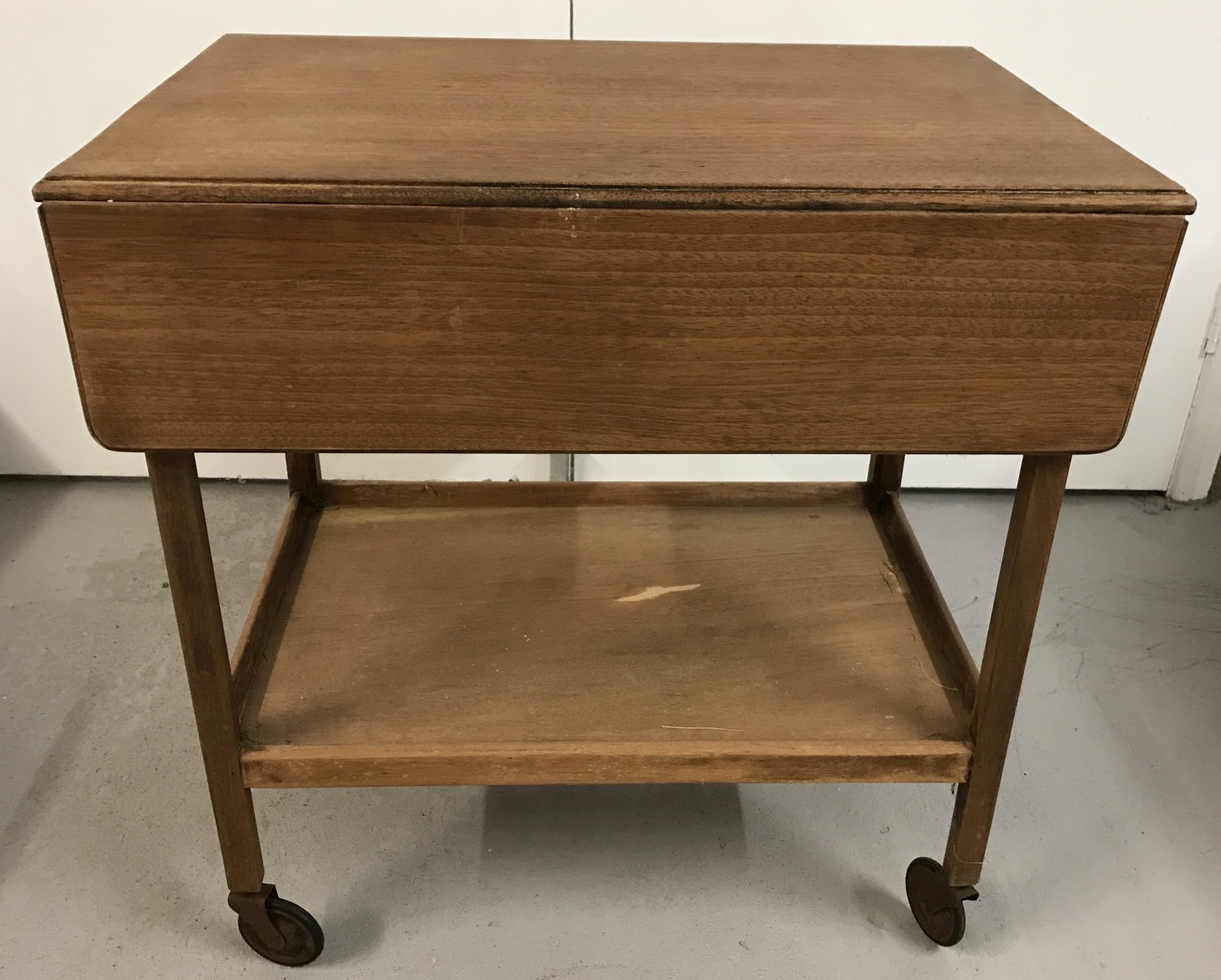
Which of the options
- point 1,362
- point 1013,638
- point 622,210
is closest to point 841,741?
point 1013,638

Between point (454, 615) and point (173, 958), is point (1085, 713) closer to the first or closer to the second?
point (454, 615)

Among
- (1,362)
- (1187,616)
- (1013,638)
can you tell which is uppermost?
(1013,638)

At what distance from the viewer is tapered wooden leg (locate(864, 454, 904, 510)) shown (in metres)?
1.37

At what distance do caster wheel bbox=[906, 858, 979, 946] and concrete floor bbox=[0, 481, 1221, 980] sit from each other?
0.07 feet

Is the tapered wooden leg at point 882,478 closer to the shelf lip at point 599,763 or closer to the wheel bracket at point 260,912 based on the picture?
the shelf lip at point 599,763

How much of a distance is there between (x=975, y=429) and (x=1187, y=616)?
1014 millimetres

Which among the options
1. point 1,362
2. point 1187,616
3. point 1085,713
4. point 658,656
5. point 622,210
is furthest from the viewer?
point 1,362

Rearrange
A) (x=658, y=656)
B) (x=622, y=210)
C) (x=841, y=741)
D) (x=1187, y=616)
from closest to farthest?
(x=622, y=210) → (x=841, y=741) → (x=658, y=656) → (x=1187, y=616)

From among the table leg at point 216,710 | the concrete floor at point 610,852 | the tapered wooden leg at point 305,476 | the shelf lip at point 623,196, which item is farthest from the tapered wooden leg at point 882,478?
the table leg at point 216,710

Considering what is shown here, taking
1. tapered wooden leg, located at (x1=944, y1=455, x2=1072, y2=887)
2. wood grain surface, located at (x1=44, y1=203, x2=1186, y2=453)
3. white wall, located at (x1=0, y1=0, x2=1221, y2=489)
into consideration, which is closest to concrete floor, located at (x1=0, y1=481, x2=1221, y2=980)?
tapered wooden leg, located at (x1=944, y1=455, x2=1072, y2=887)

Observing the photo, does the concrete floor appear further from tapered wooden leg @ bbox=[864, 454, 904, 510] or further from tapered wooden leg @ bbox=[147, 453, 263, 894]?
tapered wooden leg @ bbox=[864, 454, 904, 510]

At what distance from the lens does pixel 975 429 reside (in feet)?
2.74

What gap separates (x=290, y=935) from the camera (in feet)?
3.53

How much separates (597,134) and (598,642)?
562mm
